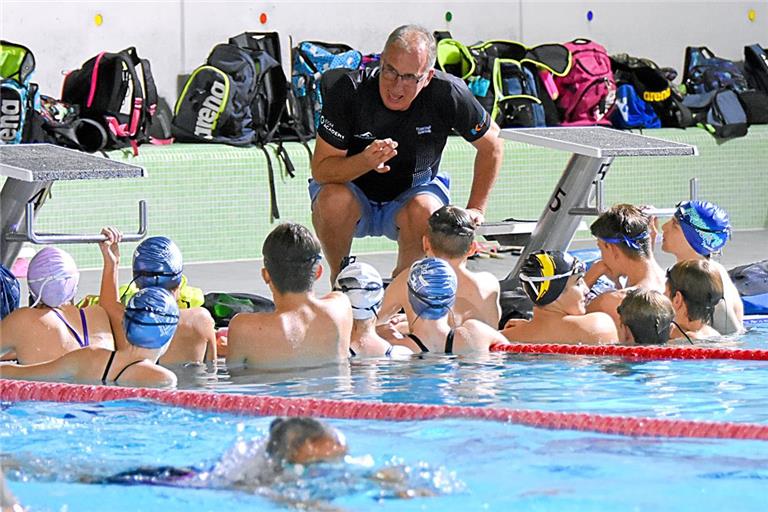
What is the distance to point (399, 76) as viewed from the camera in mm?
6094

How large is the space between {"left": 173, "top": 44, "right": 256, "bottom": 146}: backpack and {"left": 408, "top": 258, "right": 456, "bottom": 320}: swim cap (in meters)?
4.82

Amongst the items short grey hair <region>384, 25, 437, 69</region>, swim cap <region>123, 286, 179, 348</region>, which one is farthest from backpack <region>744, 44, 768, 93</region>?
swim cap <region>123, 286, 179, 348</region>

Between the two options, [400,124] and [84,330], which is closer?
[84,330]

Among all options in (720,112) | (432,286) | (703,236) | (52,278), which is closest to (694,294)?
(703,236)

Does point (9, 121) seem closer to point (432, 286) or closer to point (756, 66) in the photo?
point (432, 286)

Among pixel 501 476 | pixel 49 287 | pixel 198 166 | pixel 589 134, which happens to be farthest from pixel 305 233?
pixel 198 166

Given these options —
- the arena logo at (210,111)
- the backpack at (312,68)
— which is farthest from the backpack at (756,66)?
the arena logo at (210,111)

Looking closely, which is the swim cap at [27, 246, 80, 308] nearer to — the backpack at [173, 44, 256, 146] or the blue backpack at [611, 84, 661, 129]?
the backpack at [173, 44, 256, 146]

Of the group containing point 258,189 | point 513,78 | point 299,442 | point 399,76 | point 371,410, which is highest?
point 399,76

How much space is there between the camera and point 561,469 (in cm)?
380

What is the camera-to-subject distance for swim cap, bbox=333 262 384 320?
210 inches

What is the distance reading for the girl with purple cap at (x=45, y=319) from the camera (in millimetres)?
5016

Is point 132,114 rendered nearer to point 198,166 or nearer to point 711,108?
point 198,166

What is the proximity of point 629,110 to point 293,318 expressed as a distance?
653cm
